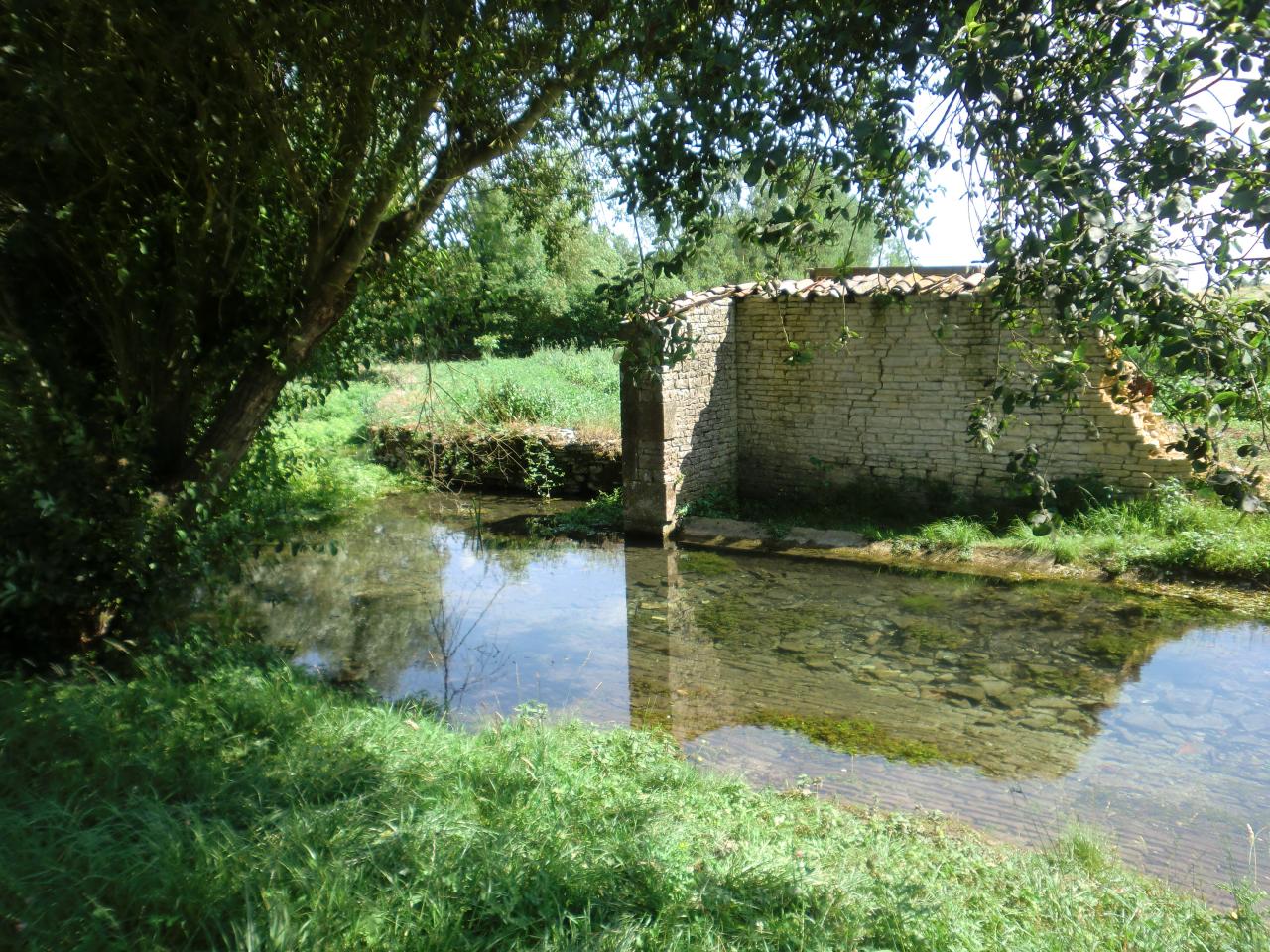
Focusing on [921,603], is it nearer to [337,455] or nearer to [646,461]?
[646,461]

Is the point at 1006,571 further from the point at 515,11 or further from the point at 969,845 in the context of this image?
the point at 515,11

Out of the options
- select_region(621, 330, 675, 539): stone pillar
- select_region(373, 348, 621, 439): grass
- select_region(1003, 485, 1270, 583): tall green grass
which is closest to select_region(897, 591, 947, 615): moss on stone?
select_region(1003, 485, 1270, 583): tall green grass

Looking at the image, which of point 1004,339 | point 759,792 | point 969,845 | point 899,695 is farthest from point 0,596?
point 1004,339

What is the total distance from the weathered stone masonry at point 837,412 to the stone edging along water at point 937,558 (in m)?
0.88

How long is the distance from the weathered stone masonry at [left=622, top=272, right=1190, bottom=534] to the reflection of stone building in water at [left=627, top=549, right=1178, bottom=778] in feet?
7.17

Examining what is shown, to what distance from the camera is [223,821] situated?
3.29 meters

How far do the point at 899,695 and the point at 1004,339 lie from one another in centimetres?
584

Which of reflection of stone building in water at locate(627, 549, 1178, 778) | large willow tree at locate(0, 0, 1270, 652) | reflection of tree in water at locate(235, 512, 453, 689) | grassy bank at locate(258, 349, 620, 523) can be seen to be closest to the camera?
large willow tree at locate(0, 0, 1270, 652)

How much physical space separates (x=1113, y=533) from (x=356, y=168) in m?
8.59

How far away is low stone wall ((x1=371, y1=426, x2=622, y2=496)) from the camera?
1413cm

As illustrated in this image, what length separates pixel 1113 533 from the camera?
387 inches

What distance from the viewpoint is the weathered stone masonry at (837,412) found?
34.7 feet

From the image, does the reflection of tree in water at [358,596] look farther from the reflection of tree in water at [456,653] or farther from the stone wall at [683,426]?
the stone wall at [683,426]

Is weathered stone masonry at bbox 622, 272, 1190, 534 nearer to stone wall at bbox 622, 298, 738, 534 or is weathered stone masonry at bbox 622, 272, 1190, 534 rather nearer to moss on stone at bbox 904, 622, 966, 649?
stone wall at bbox 622, 298, 738, 534
